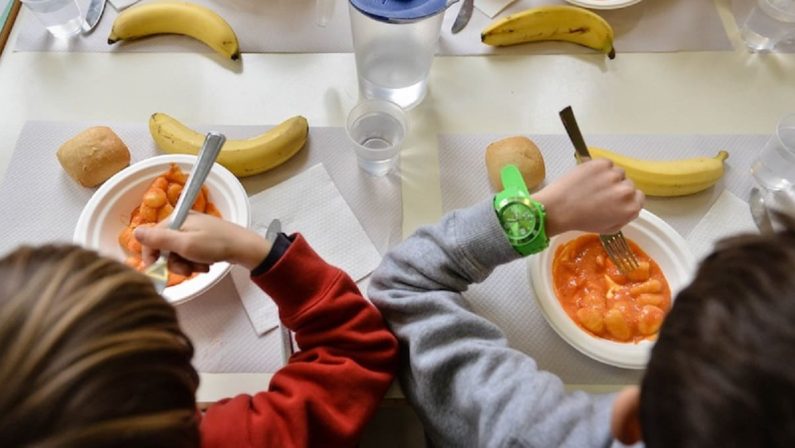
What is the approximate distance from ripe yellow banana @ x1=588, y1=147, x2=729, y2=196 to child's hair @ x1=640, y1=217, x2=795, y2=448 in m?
0.46

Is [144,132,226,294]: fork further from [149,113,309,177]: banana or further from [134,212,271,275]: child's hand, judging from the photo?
[149,113,309,177]: banana

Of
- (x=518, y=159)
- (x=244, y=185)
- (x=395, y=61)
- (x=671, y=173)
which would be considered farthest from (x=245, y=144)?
(x=671, y=173)

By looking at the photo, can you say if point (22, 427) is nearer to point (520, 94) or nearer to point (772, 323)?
point (772, 323)

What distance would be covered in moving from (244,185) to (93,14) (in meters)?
0.48

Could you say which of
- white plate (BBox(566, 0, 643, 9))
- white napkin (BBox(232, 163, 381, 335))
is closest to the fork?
white napkin (BBox(232, 163, 381, 335))

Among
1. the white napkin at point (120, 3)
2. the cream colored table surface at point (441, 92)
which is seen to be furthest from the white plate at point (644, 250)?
the white napkin at point (120, 3)

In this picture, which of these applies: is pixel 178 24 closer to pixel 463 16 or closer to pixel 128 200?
pixel 128 200

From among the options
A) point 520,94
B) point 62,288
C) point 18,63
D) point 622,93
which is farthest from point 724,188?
point 18,63

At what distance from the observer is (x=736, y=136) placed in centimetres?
99

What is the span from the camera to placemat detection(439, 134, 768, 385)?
0.79 metres

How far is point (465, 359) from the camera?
2.31 ft

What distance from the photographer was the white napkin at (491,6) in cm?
112

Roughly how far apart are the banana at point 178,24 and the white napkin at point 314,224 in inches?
11.5

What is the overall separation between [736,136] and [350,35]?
0.69m
